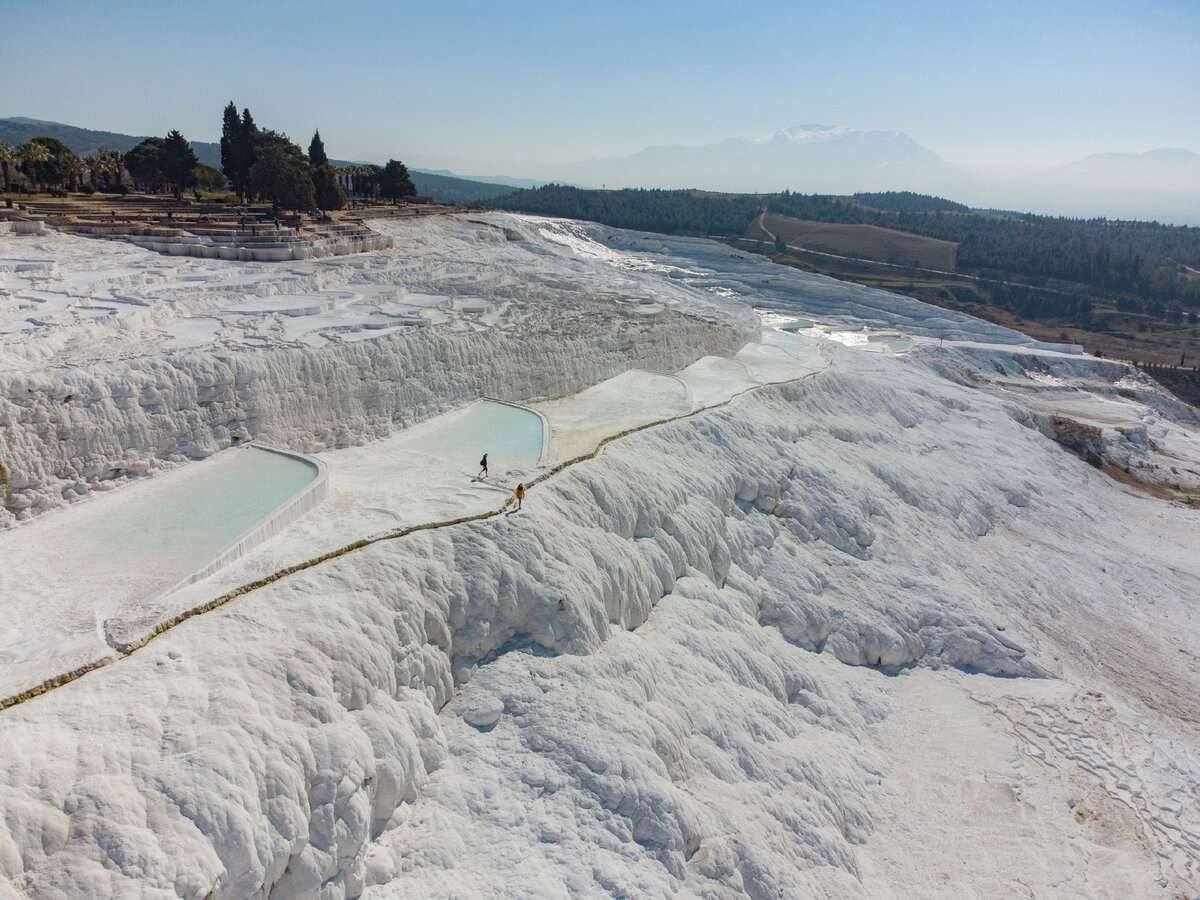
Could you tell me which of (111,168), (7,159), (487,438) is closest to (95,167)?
(111,168)

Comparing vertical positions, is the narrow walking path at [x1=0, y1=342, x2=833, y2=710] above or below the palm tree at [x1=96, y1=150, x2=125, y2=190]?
below

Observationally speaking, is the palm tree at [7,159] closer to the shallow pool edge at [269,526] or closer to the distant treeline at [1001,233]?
the shallow pool edge at [269,526]

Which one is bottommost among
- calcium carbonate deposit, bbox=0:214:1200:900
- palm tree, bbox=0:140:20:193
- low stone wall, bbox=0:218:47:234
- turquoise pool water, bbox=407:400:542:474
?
calcium carbonate deposit, bbox=0:214:1200:900

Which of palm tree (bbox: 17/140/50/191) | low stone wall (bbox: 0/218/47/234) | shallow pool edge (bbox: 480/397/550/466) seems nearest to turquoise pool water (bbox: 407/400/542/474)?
shallow pool edge (bbox: 480/397/550/466)

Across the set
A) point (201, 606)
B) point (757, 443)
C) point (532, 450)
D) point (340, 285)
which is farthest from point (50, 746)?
point (340, 285)

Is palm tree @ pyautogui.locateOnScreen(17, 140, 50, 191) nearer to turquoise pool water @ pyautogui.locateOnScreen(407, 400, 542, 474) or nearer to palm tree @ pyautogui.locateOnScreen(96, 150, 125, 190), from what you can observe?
palm tree @ pyautogui.locateOnScreen(96, 150, 125, 190)

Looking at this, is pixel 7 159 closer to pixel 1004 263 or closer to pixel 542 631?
pixel 542 631

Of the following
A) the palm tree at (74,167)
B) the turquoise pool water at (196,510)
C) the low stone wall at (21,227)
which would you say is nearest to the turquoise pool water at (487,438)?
the turquoise pool water at (196,510)
